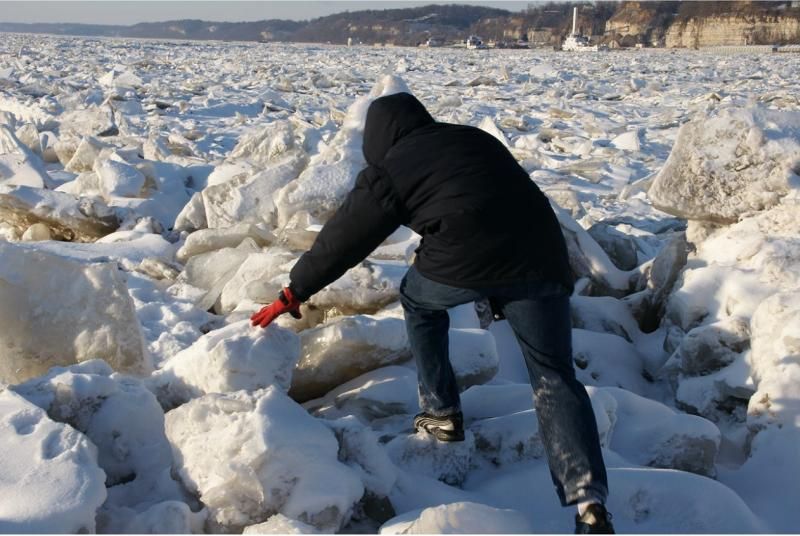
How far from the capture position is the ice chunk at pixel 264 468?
1813 mm

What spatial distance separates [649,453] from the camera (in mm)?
2414

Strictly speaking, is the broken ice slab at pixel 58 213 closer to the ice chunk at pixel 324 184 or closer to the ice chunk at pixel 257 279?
the ice chunk at pixel 324 184

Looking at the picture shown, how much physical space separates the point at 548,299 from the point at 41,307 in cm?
192

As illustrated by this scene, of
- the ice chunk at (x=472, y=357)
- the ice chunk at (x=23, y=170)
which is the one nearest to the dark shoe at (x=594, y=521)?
the ice chunk at (x=472, y=357)

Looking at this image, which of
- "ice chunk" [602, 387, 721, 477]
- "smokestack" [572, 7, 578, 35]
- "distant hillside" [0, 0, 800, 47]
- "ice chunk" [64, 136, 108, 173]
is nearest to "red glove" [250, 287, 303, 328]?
"ice chunk" [602, 387, 721, 477]

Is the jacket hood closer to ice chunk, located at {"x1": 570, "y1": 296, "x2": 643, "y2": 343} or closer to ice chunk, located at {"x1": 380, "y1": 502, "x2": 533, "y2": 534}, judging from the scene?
ice chunk, located at {"x1": 380, "y1": 502, "x2": 533, "y2": 534}

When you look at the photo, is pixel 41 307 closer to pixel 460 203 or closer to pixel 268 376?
pixel 268 376

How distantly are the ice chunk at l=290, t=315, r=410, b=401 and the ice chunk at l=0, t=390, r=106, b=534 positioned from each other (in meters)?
0.96

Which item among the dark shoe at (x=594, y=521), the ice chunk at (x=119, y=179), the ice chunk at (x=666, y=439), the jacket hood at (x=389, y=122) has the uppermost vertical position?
the jacket hood at (x=389, y=122)

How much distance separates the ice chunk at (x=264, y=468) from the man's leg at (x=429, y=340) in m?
0.39

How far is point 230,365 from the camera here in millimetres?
2305

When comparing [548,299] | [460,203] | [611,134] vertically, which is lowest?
[611,134]

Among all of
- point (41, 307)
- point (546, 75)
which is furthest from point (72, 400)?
point (546, 75)

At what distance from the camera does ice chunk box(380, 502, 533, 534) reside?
1683mm
